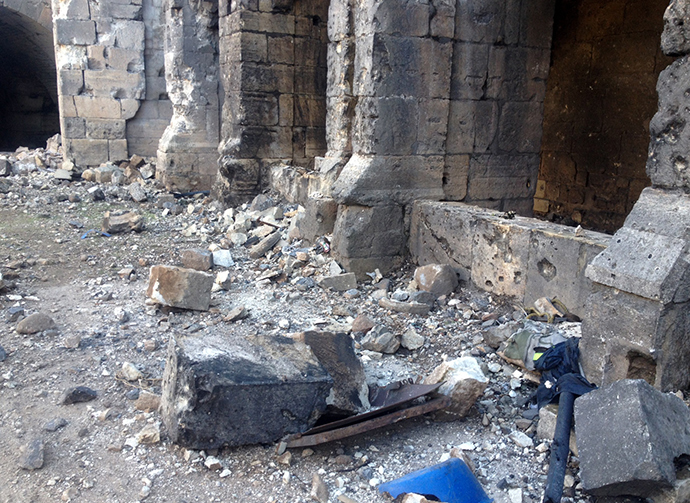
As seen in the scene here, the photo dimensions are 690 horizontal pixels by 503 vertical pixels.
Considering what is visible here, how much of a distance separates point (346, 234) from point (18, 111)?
52.9ft

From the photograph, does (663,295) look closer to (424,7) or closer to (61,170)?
(424,7)

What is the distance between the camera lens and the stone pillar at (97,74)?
1140 centimetres

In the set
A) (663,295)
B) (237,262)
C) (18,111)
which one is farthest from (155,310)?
(18,111)

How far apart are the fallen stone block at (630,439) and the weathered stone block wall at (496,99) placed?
3525 mm

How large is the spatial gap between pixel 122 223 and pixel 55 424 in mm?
4724

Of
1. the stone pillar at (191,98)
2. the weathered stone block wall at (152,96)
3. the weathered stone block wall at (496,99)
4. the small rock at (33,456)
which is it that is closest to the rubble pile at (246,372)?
the small rock at (33,456)

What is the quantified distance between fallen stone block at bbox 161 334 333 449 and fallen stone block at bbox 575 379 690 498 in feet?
4.11

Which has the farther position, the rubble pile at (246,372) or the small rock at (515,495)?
the rubble pile at (246,372)

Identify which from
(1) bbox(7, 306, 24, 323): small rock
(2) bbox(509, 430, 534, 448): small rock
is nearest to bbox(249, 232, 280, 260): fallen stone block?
(1) bbox(7, 306, 24, 323): small rock

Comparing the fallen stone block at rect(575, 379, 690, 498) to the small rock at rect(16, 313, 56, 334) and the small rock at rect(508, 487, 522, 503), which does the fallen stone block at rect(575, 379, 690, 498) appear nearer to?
the small rock at rect(508, 487, 522, 503)

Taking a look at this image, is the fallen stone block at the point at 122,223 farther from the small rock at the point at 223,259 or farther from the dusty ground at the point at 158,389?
the small rock at the point at 223,259

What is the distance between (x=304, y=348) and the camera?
11.0ft

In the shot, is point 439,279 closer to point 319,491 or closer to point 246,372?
point 246,372

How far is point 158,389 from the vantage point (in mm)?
3619
